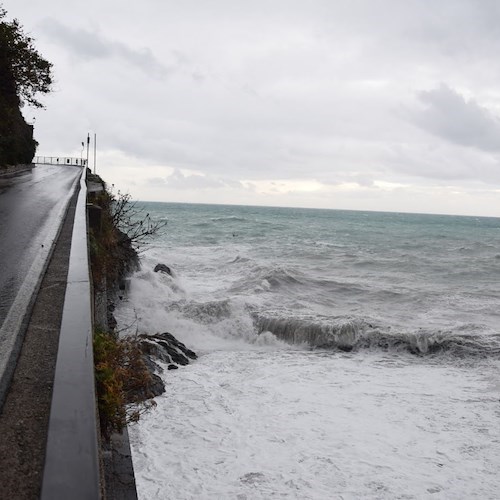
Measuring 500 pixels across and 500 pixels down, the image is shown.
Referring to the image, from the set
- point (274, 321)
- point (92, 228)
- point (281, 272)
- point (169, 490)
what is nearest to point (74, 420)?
point (169, 490)

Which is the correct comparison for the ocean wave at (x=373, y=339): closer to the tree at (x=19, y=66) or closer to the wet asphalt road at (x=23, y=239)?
the wet asphalt road at (x=23, y=239)

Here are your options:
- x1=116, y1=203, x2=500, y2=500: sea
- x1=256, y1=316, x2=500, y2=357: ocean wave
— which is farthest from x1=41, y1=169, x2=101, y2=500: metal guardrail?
x1=256, y1=316, x2=500, y2=357: ocean wave

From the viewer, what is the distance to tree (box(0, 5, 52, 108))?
22.0 meters

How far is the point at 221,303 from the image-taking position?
16.6 m

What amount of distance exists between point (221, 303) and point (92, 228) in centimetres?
652

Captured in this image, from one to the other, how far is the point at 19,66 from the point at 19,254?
1902 cm

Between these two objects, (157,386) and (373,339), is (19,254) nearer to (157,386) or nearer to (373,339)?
(157,386)

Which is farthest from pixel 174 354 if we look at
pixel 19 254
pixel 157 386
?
pixel 19 254

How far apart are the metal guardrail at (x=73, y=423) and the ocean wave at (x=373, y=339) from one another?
10848mm

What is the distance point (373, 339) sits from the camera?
14.1m

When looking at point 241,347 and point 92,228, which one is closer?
point 92,228

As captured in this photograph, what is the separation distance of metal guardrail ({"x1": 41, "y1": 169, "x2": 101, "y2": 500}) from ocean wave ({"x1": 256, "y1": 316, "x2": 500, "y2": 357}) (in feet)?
35.6

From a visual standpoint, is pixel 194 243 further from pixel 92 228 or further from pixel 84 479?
pixel 84 479

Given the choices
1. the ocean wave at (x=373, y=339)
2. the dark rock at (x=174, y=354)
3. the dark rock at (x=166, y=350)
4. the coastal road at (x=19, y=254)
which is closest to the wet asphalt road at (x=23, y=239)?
the coastal road at (x=19, y=254)
